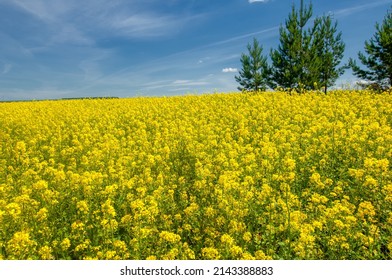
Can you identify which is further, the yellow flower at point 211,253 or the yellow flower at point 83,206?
the yellow flower at point 83,206

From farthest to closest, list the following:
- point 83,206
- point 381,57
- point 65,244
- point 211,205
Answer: point 381,57
point 211,205
point 83,206
point 65,244

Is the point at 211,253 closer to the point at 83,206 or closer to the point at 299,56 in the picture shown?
the point at 83,206

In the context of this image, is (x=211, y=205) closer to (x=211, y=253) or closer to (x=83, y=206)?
(x=211, y=253)

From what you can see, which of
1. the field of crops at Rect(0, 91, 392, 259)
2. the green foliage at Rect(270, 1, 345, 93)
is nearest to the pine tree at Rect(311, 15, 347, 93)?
the green foliage at Rect(270, 1, 345, 93)

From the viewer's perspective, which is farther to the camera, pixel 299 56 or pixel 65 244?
pixel 299 56

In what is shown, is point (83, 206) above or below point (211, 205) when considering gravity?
above

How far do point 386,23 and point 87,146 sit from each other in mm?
27601

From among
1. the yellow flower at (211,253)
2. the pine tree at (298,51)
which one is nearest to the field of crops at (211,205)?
the yellow flower at (211,253)

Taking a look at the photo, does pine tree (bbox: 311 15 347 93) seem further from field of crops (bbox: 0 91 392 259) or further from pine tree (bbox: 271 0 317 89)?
field of crops (bbox: 0 91 392 259)

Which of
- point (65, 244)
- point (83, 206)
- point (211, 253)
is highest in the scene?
point (83, 206)

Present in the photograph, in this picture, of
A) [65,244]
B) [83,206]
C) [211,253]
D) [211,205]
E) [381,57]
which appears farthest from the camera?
[381,57]

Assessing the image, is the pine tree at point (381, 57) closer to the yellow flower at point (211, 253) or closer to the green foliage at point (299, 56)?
the green foliage at point (299, 56)

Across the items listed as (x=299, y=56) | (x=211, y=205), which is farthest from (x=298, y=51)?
(x=211, y=205)
